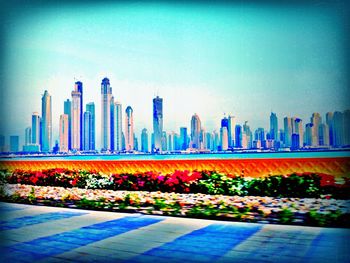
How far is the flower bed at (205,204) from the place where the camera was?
3564 millimetres

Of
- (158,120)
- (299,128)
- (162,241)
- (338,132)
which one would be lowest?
(162,241)

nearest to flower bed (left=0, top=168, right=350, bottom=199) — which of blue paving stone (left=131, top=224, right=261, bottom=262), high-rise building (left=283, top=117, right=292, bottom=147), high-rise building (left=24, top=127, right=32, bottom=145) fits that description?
high-rise building (left=283, top=117, right=292, bottom=147)

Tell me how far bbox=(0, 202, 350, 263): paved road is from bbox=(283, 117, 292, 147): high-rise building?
5.90 ft

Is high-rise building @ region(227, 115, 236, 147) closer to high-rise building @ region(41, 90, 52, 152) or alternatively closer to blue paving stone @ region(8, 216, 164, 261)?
blue paving stone @ region(8, 216, 164, 261)

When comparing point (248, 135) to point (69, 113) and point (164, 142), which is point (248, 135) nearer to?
point (164, 142)

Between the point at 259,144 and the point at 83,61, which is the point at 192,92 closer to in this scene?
the point at 259,144

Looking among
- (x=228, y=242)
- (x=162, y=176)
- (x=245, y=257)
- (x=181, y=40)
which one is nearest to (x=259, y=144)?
(x=162, y=176)

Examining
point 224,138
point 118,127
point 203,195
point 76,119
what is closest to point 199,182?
point 203,195

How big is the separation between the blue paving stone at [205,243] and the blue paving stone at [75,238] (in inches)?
23.5

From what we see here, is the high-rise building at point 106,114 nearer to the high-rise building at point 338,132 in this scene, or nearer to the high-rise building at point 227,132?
the high-rise building at point 227,132

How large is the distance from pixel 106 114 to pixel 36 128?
1282mm

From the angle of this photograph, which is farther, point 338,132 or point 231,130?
point 231,130

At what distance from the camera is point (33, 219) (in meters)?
3.97

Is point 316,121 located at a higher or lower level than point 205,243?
higher
